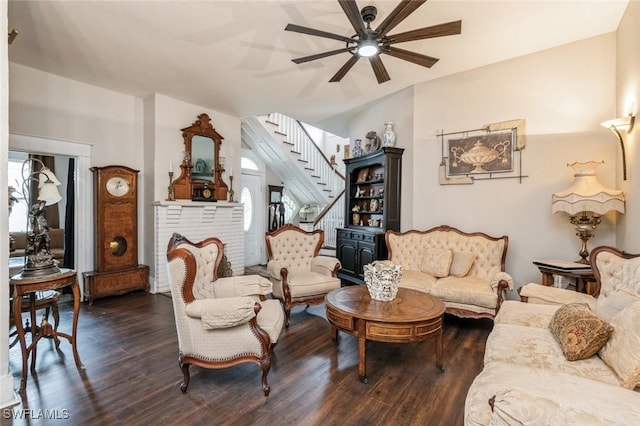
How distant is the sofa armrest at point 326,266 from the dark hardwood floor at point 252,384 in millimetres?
821

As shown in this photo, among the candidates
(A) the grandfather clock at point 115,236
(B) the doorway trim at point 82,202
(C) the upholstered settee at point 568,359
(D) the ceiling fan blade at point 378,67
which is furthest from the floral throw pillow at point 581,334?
(B) the doorway trim at point 82,202

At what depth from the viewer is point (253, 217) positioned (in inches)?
274

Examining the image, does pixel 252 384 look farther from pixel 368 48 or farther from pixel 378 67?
pixel 378 67

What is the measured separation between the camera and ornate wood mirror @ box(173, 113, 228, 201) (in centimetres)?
503

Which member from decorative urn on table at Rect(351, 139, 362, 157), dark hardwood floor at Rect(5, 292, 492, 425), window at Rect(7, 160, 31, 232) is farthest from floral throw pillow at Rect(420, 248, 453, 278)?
window at Rect(7, 160, 31, 232)

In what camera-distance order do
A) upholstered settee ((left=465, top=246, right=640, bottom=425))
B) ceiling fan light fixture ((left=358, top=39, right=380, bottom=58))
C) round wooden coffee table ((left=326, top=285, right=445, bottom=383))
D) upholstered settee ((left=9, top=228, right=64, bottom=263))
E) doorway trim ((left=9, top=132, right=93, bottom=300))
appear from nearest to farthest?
upholstered settee ((left=465, top=246, right=640, bottom=425))
round wooden coffee table ((left=326, top=285, right=445, bottom=383))
ceiling fan light fixture ((left=358, top=39, right=380, bottom=58))
doorway trim ((left=9, top=132, right=93, bottom=300))
upholstered settee ((left=9, top=228, right=64, bottom=263))

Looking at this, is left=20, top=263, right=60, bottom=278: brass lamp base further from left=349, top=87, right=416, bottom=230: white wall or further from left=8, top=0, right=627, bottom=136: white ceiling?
left=349, top=87, right=416, bottom=230: white wall

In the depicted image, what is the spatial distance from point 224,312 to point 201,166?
3.77 meters

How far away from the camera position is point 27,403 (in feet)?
6.68

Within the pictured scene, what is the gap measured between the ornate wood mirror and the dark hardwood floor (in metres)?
2.42

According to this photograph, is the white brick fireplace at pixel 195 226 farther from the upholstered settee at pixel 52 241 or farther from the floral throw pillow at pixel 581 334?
the floral throw pillow at pixel 581 334

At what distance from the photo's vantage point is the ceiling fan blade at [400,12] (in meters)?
2.02

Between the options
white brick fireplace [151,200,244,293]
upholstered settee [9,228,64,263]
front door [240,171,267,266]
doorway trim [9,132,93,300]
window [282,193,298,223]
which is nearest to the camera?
doorway trim [9,132,93,300]

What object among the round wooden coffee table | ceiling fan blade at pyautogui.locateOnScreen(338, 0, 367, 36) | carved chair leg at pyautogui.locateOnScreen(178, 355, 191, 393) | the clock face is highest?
ceiling fan blade at pyautogui.locateOnScreen(338, 0, 367, 36)
